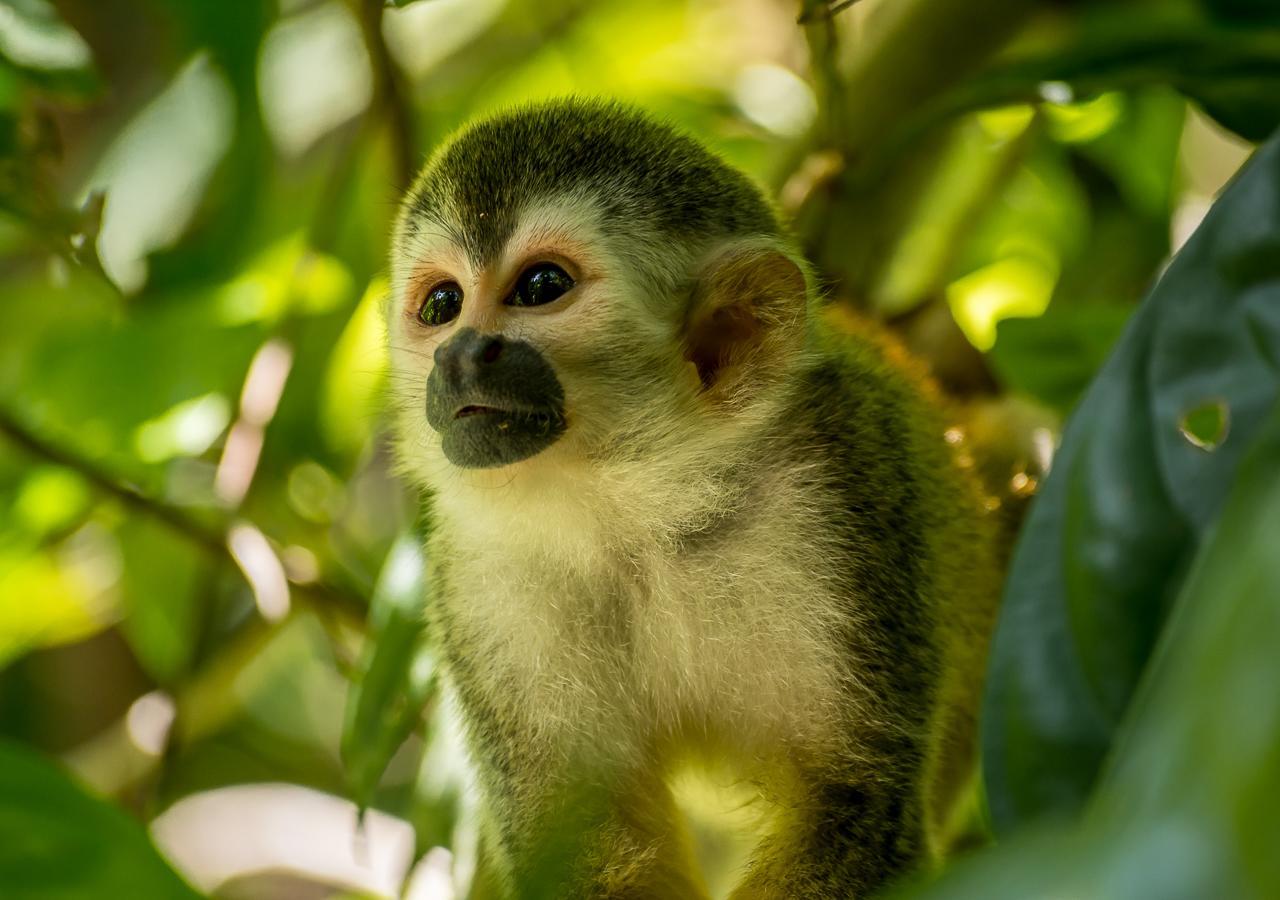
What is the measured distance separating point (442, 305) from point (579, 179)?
0.92ft

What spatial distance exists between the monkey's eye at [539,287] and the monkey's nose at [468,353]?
0.15 m

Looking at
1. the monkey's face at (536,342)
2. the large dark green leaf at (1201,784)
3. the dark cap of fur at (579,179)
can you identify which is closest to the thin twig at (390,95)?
the dark cap of fur at (579,179)

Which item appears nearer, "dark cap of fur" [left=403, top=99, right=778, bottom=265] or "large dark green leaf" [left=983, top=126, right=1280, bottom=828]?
"large dark green leaf" [left=983, top=126, right=1280, bottom=828]

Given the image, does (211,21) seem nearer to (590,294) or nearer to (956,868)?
(590,294)

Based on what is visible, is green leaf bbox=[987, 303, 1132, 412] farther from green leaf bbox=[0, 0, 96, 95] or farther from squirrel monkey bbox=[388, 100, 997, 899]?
green leaf bbox=[0, 0, 96, 95]

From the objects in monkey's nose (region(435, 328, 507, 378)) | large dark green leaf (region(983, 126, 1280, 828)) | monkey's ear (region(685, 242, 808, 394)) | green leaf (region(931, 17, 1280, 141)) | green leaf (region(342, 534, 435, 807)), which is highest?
large dark green leaf (region(983, 126, 1280, 828))

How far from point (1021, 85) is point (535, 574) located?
43.0 inches

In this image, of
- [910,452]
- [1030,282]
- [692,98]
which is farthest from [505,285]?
[1030,282]

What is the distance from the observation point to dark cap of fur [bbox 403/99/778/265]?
1.89 meters

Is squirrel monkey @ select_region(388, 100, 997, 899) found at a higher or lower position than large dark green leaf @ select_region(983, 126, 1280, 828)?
lower

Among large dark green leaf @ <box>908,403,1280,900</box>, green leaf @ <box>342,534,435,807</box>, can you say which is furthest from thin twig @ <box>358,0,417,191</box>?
large dark green leaf @ <box>908,403,1280,900</box>

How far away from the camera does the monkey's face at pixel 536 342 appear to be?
173cm

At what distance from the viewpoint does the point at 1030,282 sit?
10.3 ft

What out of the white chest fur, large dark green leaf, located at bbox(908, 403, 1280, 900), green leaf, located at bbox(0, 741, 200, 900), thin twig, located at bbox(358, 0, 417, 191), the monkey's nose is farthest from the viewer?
thin twig, located at bbox(358, 0, 417, 191)
